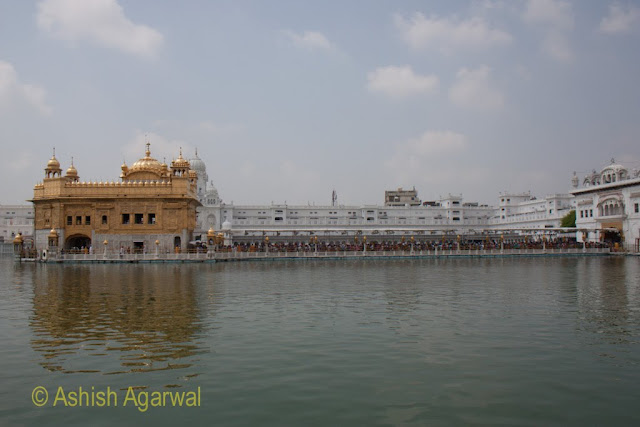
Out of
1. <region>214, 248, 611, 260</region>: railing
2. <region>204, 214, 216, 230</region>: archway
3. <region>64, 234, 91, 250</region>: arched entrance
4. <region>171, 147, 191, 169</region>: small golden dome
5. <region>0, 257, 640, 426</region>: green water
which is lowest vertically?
<region>0, 257, 640, 426</region>: green water

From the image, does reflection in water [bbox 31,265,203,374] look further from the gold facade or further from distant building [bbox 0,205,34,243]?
distant building [bbox 0,205,34,243]

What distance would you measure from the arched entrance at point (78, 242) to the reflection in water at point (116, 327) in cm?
3006

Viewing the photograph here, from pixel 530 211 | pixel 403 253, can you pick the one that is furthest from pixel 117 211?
pixel 530 211

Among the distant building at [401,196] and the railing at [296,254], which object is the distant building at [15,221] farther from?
the distant building at [401,196]

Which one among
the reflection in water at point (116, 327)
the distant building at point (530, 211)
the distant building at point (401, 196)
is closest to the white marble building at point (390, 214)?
the distant building at point (530, 211)

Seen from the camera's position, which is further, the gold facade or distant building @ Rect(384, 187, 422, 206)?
distant building @ Rect(384, 187, 422, 206)

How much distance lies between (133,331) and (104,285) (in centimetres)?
1237

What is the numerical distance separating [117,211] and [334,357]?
4340 centimetres

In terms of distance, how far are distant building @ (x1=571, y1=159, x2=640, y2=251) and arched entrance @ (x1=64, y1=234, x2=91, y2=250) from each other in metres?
51.9

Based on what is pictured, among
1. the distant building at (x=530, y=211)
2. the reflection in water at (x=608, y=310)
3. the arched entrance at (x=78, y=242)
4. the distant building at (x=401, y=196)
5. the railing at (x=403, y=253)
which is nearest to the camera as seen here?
the reflection in water at (x=608, y=310)

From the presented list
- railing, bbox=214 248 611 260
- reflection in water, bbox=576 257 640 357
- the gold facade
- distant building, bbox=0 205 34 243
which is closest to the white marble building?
distant building, bbox=0 205 34 243

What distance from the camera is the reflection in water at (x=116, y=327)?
10.3 m

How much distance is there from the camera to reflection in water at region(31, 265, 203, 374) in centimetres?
1031

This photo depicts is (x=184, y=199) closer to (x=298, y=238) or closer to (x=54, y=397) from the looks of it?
(x=298, y=238)
